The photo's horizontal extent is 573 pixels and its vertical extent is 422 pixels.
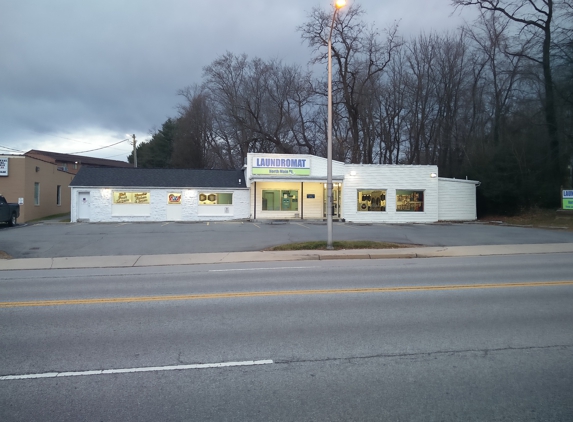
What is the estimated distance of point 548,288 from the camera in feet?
30.3

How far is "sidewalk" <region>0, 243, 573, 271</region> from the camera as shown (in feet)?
48.3

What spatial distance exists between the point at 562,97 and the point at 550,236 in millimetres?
13736

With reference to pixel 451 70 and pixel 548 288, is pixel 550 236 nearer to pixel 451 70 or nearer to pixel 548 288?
pixel 548 288

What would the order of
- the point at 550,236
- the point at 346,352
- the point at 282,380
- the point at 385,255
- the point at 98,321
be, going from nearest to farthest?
the point at 282,380 → the point at 346,352 → the point at 98,321 → the point at 385,255 → the point at 550,236

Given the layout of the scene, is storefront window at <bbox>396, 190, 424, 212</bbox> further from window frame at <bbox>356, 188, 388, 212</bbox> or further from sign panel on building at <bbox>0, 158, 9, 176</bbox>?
sign panel on building at <bbox>0, 158, 9, 176</bbox>

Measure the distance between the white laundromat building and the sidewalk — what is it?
14405 mm

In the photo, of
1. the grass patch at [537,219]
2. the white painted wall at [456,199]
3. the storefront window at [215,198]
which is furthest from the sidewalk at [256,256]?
the white painted wall at [456,199]

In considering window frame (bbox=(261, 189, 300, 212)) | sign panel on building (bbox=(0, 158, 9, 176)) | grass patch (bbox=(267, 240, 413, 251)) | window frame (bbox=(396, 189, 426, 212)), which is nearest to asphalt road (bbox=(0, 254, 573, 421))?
grass patch (bbox=(267, 240, 413, 251))

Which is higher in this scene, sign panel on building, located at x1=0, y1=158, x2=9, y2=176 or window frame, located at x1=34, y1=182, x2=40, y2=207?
sign panel on building, located at x1=0, y1=158, x2=9, y2=176

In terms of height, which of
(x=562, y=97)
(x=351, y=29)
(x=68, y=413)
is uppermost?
(x=351, y=29)

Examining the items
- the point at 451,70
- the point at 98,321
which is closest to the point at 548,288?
the point at 98,321

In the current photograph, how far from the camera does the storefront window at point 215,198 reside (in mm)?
31467

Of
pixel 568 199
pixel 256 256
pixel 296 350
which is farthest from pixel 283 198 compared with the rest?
pixel 296 350

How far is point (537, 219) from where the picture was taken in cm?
2936
